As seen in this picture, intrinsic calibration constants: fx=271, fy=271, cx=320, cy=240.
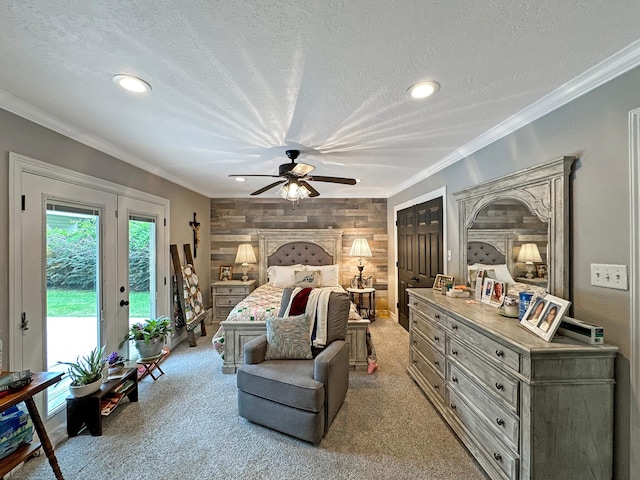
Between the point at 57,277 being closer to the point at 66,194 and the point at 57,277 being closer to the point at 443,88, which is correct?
the point at 66,194

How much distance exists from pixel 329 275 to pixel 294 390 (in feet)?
9.72

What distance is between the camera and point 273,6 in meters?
1.07

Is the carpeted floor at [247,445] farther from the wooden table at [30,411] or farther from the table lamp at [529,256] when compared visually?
the table lamp at [529,256]

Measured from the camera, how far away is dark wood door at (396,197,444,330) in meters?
3.45

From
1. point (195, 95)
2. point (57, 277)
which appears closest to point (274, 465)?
point (57, 277)

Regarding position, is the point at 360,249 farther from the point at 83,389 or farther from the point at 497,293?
the point at 83,389

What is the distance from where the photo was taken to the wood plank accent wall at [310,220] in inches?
210

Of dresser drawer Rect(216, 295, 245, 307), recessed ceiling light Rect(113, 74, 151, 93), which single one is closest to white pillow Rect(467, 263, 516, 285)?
recessed ceiling light Rect(113, 74, 151, 93)

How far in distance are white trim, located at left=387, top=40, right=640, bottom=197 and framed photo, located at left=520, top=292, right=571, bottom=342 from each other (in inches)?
48.1

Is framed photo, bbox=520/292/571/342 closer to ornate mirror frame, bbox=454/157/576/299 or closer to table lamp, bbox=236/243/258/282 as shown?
ornate mirror frame, bbox=454/157/576/299

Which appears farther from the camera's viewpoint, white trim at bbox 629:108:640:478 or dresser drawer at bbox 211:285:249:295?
dresser drawer at bbox 211:285:249:295

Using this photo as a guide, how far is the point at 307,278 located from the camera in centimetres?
465

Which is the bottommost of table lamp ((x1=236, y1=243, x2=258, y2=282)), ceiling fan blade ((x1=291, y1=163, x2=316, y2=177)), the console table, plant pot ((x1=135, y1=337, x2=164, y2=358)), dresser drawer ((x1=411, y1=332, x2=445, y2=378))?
the console table

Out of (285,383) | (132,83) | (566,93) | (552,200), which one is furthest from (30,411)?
(566,93)
